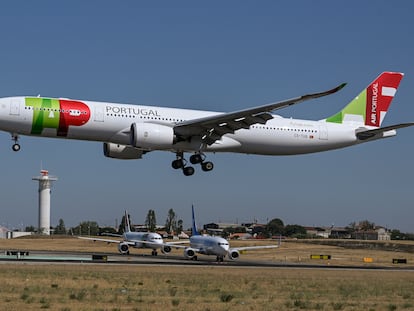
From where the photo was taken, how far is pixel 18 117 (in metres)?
48.4

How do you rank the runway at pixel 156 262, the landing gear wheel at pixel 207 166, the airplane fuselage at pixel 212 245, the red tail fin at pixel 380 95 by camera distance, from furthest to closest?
the airplane fuselage at pixel 212 245 < the red tail fin at pixel 380 95 < the runway at pixel 156 262 < the landing gear wheel at pixel 207 166

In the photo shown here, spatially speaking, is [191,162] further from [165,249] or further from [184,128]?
[165,249]

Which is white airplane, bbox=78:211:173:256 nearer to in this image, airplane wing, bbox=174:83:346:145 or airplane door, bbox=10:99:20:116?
airplane wing, bbox=174:83:346:145

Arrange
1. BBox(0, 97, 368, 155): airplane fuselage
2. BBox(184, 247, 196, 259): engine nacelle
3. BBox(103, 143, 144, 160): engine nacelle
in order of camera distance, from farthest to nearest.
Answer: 1. BBox(184, 247, 196, 259): engine nacelle
2. BBox(103, 143, 144, 160): engine nacelle
3. BBox(0, 97, 368, 155): airplane fuselage

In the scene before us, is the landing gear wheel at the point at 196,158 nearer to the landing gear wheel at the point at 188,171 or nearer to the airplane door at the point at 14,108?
the landing gear wheel at the point at 188,171

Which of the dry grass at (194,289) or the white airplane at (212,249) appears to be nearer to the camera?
the dry grass at (194,289)

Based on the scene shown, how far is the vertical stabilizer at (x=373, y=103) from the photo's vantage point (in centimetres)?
6112

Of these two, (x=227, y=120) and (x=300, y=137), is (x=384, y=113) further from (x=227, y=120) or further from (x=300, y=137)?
(x=227, y=120)

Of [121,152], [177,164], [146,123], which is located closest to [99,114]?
[146,123]

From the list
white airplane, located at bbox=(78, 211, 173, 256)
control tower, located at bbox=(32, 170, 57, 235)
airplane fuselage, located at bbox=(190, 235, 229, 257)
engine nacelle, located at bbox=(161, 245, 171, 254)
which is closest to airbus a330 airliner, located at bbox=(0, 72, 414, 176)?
airplane fuselage, located at bbox=(190, 235, 229, 257)

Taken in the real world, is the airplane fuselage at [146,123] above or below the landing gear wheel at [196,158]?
above

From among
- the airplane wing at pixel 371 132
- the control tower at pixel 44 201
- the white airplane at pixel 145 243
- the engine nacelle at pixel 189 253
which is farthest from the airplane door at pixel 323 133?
the control tower at pixel 44 201

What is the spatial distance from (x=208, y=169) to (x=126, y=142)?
7378 mm

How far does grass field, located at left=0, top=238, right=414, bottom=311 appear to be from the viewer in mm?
33406
